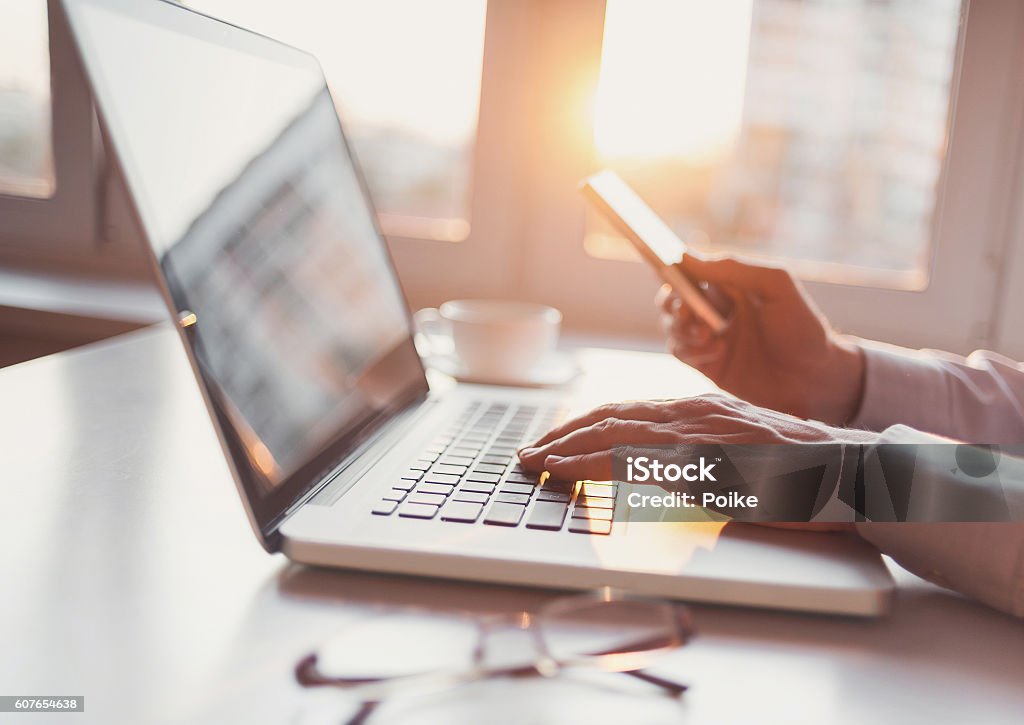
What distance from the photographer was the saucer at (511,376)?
0.96 meters

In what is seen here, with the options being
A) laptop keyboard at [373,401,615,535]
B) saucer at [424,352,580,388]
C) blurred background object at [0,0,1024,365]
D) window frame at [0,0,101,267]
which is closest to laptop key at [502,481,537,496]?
laptop keyboard at [373,401,615,535]

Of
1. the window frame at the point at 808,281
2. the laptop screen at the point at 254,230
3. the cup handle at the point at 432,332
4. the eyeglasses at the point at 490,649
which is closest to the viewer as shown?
the eyeglasses at the point at 490,649

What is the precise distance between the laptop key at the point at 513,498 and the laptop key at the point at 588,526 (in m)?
0.04

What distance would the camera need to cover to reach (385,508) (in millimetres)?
506

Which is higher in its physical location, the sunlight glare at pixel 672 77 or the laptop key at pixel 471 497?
the sunlight glare at pixel 672 77

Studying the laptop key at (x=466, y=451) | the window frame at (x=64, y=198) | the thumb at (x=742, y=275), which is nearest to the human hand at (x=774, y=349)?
the thumb at (x=742, y=275)

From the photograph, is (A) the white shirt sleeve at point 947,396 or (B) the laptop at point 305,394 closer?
(B) the laptop at point 305,394

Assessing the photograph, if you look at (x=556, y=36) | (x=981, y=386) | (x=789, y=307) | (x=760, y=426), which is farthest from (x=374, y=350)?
(x=556, y=36)

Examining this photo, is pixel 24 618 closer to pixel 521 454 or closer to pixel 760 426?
pixel 521 454

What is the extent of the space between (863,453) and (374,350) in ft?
1.32

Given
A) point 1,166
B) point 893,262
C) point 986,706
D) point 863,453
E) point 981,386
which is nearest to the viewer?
point 986,706

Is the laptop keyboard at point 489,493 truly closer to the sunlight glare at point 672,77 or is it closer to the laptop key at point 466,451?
the laptop key at point 466,451

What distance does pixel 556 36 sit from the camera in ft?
4.74

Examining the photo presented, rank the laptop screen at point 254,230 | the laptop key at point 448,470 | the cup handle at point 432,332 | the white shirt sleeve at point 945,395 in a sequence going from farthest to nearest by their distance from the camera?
the cup handle at point 432,332 < the white shirt sleeve at point 945,395 < the laptop key at point 448,470 < the laptop screen at point 254,230
